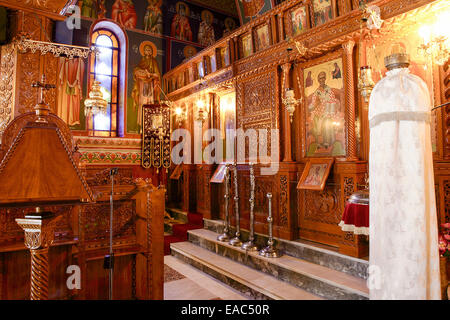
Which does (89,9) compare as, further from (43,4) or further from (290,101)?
(290,101)

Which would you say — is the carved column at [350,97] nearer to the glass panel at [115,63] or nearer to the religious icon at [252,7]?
the religious icon at [252,7]

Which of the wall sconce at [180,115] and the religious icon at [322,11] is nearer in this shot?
the religious icon at [322,11]

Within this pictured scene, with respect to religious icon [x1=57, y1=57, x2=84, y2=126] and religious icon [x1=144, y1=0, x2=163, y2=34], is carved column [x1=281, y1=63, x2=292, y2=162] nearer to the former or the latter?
religious icon [x1=57, y1=57, x2=84, y2=126]

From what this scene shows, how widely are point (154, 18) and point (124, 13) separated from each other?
97 cm

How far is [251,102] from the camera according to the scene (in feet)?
20.0

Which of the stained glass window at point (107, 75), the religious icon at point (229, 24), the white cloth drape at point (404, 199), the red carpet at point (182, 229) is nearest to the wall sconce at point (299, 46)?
the white cloth drape at point (404, 199)

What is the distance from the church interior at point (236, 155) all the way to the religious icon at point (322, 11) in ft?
0.10

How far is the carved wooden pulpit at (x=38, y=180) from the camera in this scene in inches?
61.3

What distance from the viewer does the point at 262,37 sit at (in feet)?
19.1

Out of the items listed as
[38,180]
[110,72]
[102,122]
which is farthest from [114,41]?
[38,180]

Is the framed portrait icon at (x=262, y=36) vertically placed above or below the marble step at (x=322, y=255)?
above

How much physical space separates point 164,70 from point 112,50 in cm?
173

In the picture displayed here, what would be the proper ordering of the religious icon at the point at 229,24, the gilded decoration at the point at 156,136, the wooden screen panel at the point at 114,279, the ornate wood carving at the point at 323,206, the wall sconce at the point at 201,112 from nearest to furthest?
the wooden screen panel at the point at 114,279, the ornate wood carving at the point at 323,206, the wall sconce at the point at 201,112, the gilded decoration at the point at 156,136, the religious icon at the point at 229,24

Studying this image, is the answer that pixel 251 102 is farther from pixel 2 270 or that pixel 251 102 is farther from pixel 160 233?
pixel 2 270
